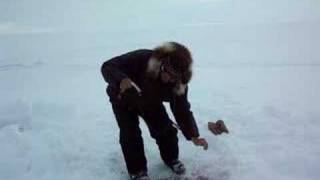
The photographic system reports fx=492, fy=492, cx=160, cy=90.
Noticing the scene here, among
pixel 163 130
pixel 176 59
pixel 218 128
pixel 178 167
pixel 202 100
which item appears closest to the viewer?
pixel 176 59

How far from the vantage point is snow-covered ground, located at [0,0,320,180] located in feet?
13.8

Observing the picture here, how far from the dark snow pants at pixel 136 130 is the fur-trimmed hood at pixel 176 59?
391 mm

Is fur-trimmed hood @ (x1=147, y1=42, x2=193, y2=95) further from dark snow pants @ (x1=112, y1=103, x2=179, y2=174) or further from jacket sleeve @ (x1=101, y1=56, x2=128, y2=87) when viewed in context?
dark snow pants @ (x1=112, y1=103, x2=179, y2=174)

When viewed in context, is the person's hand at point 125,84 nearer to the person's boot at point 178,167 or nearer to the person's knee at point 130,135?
the person's knee at point 130,135

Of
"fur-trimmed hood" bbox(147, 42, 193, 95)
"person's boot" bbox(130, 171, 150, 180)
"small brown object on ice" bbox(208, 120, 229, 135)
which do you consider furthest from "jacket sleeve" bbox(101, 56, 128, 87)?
"small brown object on ice" bbox(208, 120, 229, 135)

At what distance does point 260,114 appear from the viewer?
515 cm

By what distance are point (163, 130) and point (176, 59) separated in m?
0.74

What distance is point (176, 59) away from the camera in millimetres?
3322

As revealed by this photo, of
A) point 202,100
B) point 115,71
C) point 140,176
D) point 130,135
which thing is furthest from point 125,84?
point 202,100

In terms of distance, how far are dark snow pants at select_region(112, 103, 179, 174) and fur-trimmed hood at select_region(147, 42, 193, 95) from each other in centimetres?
39

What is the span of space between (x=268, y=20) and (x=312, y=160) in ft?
27.0

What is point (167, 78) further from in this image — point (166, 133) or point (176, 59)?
A: point (166, 133)

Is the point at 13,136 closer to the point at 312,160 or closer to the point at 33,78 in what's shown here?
the point at 312,160

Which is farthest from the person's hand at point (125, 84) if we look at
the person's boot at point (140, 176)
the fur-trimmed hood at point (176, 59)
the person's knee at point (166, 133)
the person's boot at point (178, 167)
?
the person's boot at point (178, 167)
